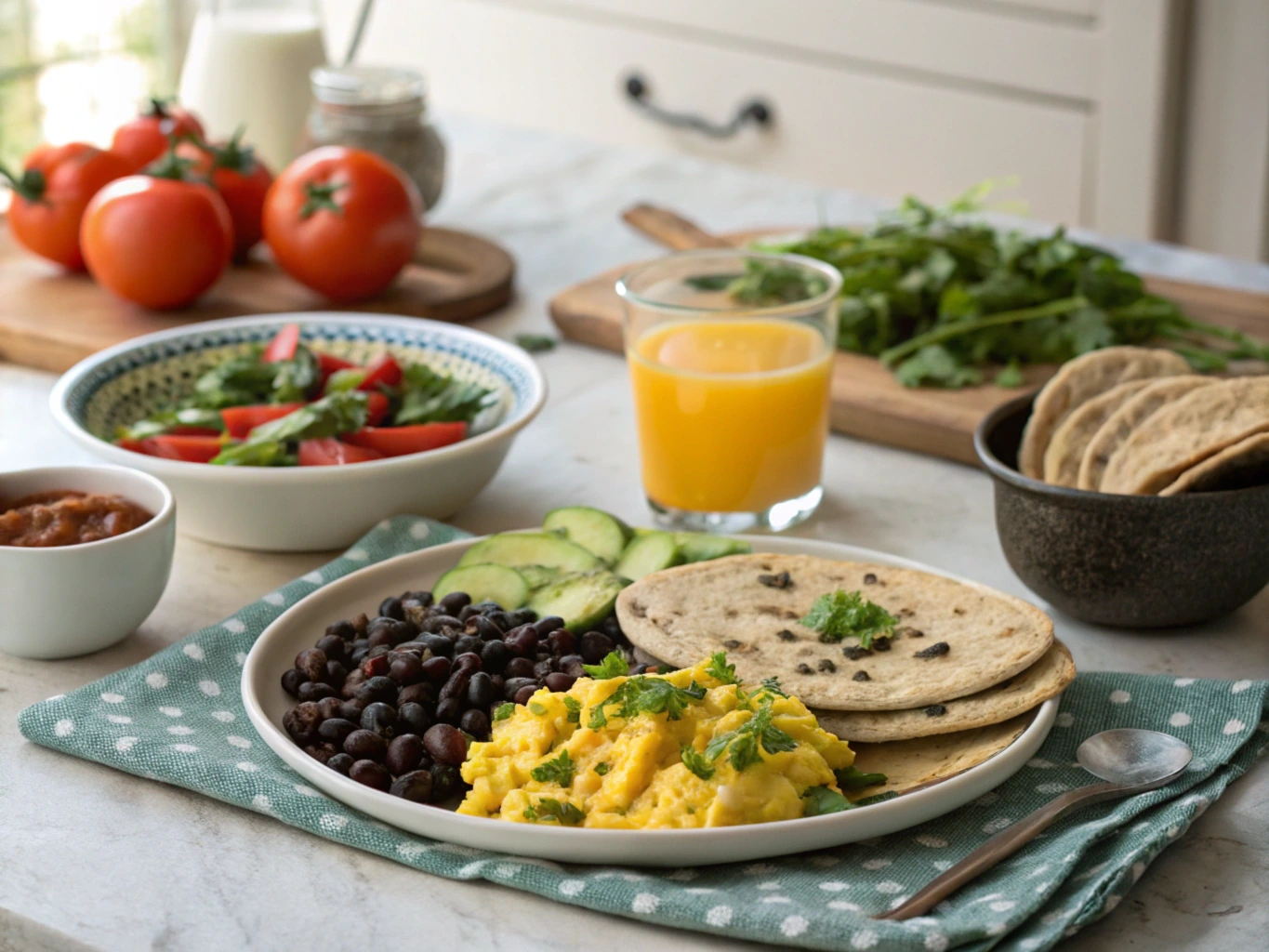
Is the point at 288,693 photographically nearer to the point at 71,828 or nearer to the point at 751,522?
the point at 71,828

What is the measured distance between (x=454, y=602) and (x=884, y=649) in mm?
464

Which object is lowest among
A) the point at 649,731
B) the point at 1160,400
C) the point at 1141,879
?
the point at 1141,879

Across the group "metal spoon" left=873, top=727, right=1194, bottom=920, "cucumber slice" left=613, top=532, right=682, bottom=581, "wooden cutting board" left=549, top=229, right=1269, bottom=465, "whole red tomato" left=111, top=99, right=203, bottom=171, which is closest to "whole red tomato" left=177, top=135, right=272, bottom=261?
"whole red tomato" left=111, top=99, right=203, bottom=171

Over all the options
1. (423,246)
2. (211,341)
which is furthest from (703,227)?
(211,341)

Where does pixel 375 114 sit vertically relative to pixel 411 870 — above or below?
above

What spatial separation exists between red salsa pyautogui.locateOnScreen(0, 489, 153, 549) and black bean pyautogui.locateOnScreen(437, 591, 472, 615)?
37 centimetres

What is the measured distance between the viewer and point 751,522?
1.92 m

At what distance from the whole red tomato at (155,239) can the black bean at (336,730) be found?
1.31 m

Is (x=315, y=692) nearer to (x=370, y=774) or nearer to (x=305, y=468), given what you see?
(x=370, y=774)

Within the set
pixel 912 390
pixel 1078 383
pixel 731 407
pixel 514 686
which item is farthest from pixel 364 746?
pixel 912 390

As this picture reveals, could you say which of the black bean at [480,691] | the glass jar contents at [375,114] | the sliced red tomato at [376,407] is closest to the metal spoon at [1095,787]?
the black bean at [480,691]

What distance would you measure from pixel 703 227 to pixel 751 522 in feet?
4.22

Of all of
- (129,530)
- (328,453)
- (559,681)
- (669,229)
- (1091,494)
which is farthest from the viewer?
(669,229)

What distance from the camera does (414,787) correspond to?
51.0 inches
